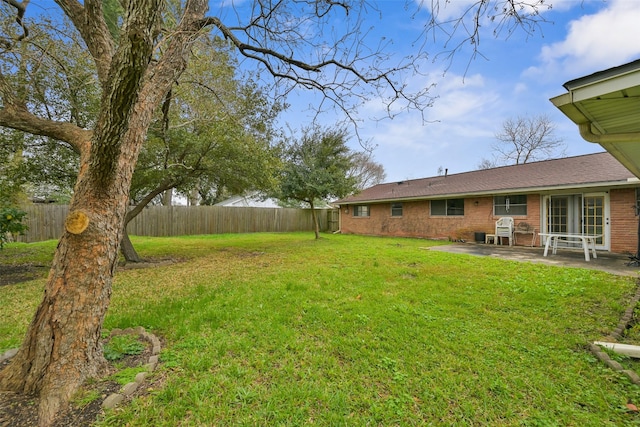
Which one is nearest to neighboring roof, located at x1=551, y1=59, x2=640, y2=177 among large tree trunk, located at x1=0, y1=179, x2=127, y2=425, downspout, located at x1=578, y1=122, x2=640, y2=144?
downspout, located at x1=578, y1=122, x2=640, y2=144

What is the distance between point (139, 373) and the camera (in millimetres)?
2129

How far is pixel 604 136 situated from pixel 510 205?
8.71 m

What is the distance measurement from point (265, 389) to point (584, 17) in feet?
14.3

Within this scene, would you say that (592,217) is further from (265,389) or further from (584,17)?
(265,389)

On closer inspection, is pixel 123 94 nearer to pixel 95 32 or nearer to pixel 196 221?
pixel 95 32

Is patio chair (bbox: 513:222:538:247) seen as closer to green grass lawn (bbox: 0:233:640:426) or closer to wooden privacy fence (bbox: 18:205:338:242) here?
green grass lawn (bbox: 0:233:640:426)

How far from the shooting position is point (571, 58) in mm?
3877

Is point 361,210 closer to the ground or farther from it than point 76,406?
farther from it

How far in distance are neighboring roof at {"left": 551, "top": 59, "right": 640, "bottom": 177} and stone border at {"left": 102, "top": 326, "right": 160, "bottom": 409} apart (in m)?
4.23

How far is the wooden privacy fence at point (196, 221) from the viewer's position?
37.0 feet

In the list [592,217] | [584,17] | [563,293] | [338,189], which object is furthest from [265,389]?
[592,217]

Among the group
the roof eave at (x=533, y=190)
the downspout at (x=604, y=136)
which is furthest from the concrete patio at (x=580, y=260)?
the downspout at (x=604, y=136)

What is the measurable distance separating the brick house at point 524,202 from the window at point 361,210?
0.18 m

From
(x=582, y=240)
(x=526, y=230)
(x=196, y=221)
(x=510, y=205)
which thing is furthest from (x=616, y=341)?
(x=196, y=221)
